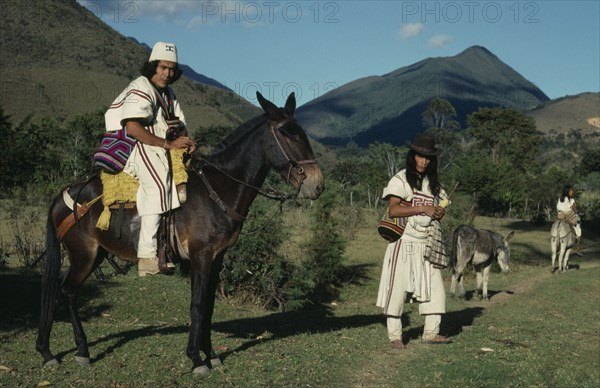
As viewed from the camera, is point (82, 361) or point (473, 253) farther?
point (473, 253)

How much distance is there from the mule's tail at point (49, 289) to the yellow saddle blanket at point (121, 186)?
825 mm

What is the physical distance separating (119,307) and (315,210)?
302 inches

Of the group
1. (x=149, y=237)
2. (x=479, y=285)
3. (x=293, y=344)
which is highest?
(x=149, y=237)

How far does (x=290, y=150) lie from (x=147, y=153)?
1617mm

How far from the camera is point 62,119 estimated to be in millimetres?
77812

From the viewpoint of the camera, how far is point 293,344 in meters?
8.95

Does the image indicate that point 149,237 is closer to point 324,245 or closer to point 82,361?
point 82,361

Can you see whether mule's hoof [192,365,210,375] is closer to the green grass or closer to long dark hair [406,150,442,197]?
the green grass

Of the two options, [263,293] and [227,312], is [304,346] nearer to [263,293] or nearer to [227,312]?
[227,312]

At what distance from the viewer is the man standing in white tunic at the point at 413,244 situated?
8.71 metres

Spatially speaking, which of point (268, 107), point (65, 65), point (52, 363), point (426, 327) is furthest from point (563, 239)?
point (65, 65)

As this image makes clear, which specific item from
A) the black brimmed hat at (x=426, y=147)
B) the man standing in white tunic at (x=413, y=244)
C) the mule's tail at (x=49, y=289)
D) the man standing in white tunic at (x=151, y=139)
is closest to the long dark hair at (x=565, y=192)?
the man standing in white tunic at (x=413, y=244)

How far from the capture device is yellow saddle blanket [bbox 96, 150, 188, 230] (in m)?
7.42

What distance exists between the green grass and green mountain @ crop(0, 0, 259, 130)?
65.9 m
